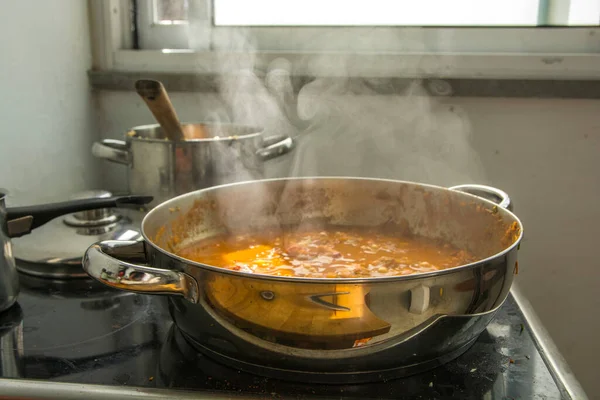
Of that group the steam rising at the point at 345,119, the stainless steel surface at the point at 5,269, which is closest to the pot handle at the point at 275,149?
the steam rising at the point at 345,119

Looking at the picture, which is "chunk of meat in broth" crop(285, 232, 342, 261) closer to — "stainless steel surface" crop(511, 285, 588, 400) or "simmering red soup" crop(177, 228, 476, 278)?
"simmering red soup" crop(177, 228, 476, 278)

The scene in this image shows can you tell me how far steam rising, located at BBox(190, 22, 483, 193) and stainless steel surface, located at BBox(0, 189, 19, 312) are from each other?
2.01ft

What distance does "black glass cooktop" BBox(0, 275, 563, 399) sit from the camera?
1.89 ft

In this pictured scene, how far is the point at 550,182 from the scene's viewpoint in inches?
46.5

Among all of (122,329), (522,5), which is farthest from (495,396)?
(522,5)

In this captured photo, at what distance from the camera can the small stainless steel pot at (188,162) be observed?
938mm

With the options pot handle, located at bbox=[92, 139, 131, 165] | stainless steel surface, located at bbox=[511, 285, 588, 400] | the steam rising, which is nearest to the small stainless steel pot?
pot handle, located at bbox=[92, 139, 131, 165]

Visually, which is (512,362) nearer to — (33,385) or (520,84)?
(33,385)

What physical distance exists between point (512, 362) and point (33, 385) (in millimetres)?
527

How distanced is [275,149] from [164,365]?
50 centimetres

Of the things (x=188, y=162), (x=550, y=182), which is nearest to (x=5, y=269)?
(x=188, y=162)

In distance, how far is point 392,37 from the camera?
1231mm

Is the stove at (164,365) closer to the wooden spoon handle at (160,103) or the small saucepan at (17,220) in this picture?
the small saucepan at (17,220)

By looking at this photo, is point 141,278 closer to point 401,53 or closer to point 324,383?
point 324,383
